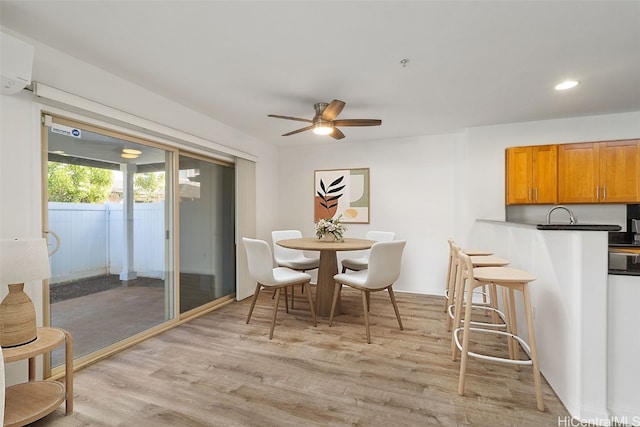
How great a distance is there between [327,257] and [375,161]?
6.54 feet

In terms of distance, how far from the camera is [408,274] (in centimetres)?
442

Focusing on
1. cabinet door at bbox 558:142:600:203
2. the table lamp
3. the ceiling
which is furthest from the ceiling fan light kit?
cabinet door at bbox 558:142:600:203

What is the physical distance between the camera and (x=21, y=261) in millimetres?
1581

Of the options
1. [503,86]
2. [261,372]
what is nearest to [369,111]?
[503,86]

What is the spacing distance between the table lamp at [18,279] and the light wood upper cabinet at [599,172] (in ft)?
15.9

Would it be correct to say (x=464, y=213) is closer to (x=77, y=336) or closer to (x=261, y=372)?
(x=261, y=372)

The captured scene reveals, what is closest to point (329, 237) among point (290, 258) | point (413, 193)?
point (290, 258)

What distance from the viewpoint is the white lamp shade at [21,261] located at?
1547mm

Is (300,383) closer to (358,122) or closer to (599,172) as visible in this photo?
(358,122)

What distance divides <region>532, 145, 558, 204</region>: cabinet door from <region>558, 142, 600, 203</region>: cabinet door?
56 millimetres

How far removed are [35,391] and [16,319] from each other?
19.4 inches

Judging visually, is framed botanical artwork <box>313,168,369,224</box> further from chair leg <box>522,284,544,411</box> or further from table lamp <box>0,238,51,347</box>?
table lamp <box>0,238,51,347</box>

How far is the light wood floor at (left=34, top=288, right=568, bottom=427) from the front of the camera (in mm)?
1716

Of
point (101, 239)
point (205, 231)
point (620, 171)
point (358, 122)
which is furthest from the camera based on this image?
point (205, 231)
